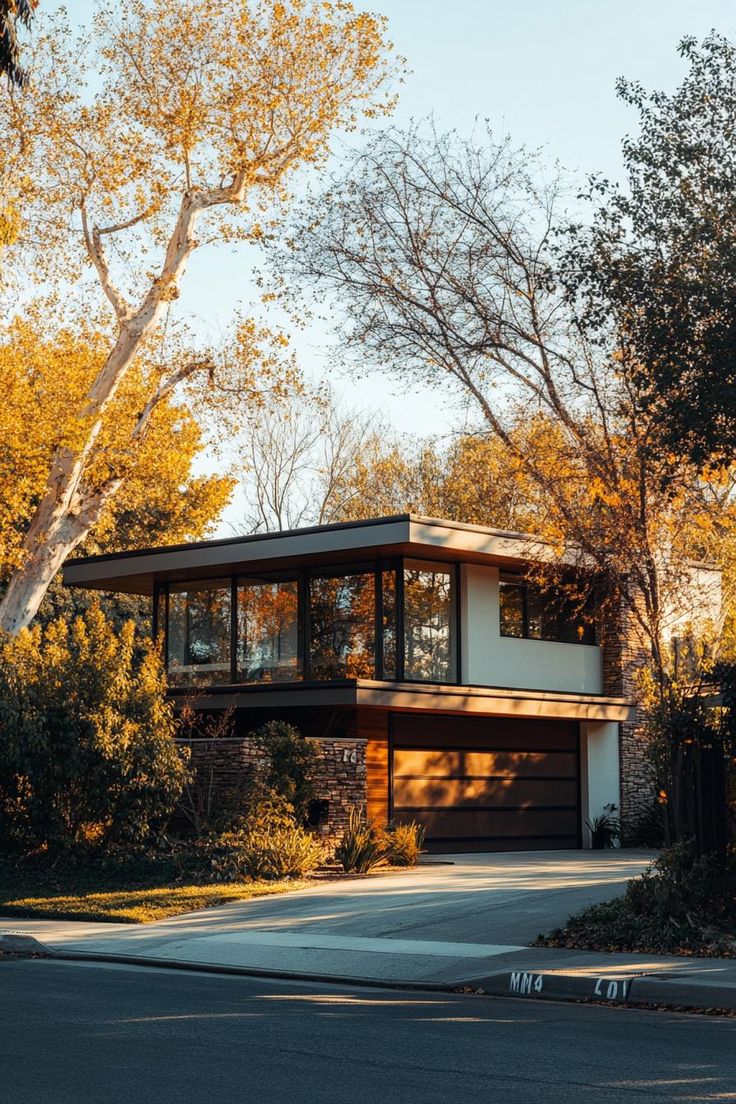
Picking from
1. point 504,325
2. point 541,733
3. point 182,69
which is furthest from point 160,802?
point 182,69

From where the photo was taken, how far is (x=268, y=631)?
27.8 metres

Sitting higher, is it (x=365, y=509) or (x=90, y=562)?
(x=365, y=509)

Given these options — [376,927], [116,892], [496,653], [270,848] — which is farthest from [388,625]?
[376,927]

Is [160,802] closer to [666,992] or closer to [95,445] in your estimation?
[95,445]

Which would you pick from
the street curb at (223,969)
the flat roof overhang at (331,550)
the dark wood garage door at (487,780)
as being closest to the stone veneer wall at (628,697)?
the dark wood garage door at (487,780)

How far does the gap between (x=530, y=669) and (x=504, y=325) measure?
395 inches

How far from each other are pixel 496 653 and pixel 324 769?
19.8ft

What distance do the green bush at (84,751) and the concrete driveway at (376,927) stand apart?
10.8 ft

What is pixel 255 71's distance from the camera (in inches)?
1088

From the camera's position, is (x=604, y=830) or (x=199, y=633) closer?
(x=199, y=633)

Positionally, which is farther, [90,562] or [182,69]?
[90,562]

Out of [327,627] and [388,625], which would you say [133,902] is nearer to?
→ [388,625]

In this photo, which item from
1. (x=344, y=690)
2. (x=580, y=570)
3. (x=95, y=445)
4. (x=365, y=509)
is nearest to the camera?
(x=344, y=690)

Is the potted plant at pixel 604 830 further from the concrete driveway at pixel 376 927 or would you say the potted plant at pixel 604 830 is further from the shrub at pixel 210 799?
the shrub at pixel 210 799
